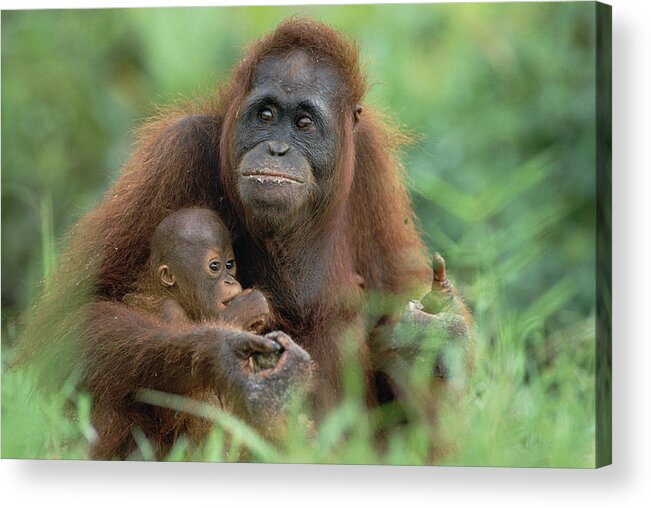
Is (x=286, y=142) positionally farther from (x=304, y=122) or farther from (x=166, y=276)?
(x=166, y=276)

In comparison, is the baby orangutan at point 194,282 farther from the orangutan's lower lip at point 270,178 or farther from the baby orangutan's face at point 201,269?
the orangutan's lower lip at point 270,178

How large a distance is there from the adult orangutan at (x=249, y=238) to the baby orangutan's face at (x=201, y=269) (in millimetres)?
110

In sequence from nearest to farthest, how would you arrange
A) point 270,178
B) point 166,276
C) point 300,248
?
point 270,178 → point 166,276 → point 300,248

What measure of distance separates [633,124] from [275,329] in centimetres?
150

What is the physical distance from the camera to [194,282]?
17.7 ft

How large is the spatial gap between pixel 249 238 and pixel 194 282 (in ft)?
1.09

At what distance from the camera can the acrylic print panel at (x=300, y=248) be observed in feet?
17.3

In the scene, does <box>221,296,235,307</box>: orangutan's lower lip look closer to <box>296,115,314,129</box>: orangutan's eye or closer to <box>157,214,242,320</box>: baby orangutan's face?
<box>157,214,242,320</box>: baby orangutan's face

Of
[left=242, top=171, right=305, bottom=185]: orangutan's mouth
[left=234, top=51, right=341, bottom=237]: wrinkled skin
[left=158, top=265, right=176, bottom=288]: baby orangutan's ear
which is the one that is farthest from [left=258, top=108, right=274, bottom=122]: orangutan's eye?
[left=158, top=265, right=176, bottom=288]: baby orangutan's ear

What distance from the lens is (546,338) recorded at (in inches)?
228

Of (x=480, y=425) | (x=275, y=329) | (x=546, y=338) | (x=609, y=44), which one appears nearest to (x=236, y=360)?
(x=275, y=329)

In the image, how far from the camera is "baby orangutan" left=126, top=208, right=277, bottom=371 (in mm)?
5363

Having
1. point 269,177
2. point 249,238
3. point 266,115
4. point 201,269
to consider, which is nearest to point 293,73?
point 266,115

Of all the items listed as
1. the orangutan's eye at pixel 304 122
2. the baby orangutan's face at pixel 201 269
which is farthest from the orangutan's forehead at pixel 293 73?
the baby orangutan's face at pixel 201 269
